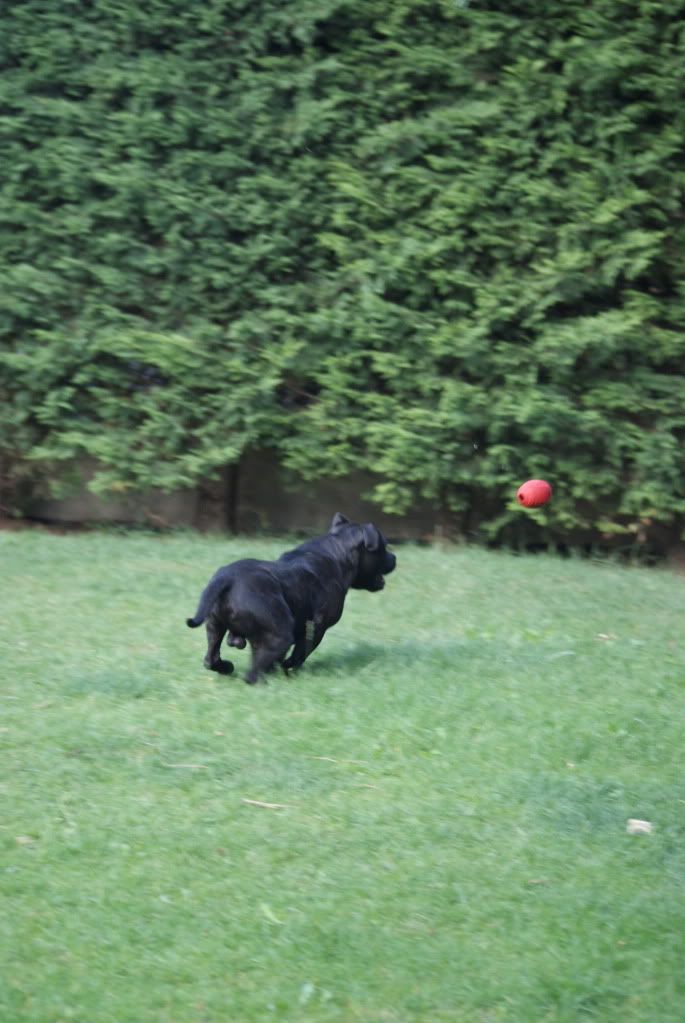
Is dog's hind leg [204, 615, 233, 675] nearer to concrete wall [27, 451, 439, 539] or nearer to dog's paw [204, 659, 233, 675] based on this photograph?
dog's paw [204, 659, 233, 675]

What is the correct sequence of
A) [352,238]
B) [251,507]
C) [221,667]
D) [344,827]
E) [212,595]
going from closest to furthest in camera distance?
[344,827] → [212,595] → [221,667] → [352,238] → [251,507]

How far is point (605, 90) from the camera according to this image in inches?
392

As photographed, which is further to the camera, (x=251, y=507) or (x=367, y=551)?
(x=251, y=507)

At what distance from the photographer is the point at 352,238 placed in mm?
10375

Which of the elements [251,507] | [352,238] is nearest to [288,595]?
[352,238]

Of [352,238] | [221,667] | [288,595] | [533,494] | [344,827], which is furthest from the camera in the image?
[352,238]

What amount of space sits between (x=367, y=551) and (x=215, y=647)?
1.11m

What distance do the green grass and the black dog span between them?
0.22 meters

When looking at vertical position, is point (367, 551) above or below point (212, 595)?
above

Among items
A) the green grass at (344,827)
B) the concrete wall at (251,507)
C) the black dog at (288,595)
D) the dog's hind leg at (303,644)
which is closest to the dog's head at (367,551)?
the black dog at (288,595)

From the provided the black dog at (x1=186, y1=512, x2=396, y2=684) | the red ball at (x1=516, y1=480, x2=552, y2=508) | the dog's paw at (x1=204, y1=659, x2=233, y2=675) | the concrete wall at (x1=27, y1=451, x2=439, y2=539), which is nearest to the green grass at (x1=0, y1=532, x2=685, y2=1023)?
the dog's paw at (x1=204, y1=659, x2=233, y2=675)

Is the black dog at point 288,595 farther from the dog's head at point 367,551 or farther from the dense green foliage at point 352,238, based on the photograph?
the dense green foliage at point 352,238

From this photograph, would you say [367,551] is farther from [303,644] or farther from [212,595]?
[212,595]

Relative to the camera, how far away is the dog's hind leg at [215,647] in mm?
5988
